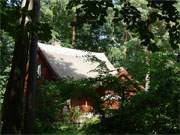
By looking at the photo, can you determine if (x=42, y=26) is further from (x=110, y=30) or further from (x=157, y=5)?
(x=110, y=30)

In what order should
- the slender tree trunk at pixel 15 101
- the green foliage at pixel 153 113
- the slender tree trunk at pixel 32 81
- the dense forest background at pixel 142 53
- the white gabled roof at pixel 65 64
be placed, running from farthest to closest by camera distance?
1. the white gabled roof at pixel 65 64
2. the slender tree trunk at pixel 32 81
3. the green foliage at pixel 153 113
4. the slender tree trunk at pixel 15 101
5. the dense forest background at pixel 142 53

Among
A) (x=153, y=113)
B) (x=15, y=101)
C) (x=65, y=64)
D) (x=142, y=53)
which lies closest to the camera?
(x=15, y=101)

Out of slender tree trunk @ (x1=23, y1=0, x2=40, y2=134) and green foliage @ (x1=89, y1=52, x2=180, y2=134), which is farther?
slender tree trunk @ (x1=23, y1=0, x2=40, y2=134)

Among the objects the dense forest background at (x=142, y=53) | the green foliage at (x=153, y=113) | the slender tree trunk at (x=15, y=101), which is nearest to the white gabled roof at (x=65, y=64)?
the dense forest background at (x=142, y=53)

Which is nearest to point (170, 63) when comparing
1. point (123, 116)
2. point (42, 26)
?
point (123, 116)

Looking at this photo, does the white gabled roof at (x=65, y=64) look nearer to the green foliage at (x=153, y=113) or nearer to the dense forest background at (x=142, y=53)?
the dense forest background at (x=142, y=53)

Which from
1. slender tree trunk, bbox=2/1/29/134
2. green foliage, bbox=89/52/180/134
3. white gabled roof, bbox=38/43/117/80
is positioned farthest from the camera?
white gabled roof, bbox=38/43/117/80

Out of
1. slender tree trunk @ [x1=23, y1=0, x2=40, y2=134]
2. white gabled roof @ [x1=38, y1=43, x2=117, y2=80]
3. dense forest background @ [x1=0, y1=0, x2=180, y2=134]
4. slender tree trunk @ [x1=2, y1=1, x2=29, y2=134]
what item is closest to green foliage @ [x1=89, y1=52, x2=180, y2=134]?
dense forest background @ [x1=0, y1=0, x2=180, y2=134]

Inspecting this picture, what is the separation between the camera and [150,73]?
10148 millimetres

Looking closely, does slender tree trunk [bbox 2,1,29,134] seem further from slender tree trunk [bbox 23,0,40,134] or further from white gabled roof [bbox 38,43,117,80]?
white gabled roof [bbox 38,43,117,80]

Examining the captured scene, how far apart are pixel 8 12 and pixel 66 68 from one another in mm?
34389

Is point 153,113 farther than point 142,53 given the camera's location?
No

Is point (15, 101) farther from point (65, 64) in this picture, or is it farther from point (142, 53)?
point (65, 64)

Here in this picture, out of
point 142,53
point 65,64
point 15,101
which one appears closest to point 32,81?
point 142,53
